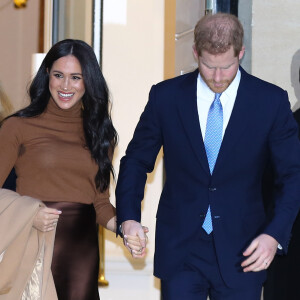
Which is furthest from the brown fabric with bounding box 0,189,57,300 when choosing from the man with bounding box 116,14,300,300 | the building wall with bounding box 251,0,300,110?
the building wall with bounding box 251,0,300,110

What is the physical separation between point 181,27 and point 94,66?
6.39 ft

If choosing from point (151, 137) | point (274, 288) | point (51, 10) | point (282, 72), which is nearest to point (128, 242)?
point (151, 137)

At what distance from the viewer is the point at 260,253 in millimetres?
3910

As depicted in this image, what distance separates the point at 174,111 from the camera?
14.1 feet

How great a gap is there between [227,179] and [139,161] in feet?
1.42

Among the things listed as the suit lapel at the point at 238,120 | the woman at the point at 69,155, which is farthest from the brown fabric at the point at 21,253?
the suit lapel at the point at 238,120

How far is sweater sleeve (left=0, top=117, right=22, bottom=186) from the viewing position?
4.70 meters

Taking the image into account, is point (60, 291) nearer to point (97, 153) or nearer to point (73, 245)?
point (73, 245)

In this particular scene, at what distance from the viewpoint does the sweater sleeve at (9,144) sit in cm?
470

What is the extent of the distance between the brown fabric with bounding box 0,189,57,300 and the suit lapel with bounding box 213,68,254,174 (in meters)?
0.95

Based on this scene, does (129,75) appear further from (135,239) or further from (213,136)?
(135,239)

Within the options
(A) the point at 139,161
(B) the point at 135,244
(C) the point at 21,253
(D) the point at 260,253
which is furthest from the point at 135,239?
(C) the point at 21,253

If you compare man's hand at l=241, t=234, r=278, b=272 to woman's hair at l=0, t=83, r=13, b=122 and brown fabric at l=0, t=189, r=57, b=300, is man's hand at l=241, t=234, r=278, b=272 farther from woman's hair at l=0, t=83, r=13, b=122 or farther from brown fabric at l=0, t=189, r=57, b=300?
woman's hair at l=0, t=83, r=13, b=122

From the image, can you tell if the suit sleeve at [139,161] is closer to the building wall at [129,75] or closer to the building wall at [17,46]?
the building wall at [129,75]
